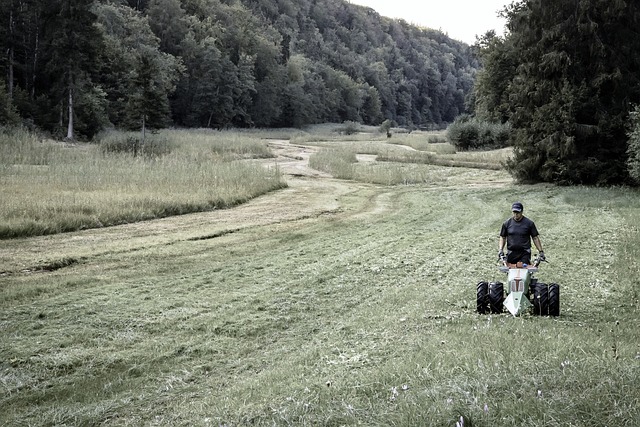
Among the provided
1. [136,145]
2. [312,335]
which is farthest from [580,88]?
[136,145]

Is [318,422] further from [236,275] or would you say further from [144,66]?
[144,66]

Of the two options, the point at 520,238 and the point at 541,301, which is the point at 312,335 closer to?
the point at 541,301

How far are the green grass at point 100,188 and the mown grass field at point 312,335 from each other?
1.62m

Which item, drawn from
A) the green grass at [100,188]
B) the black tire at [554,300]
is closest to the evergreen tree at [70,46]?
the green grass at [100,188]

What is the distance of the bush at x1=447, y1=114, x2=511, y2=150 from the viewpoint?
159 feet

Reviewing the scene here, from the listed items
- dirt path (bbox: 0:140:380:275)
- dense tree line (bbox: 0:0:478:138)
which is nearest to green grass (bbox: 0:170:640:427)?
dirt path (bbox: 0:140:380:275)

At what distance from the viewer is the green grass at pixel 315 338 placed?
428 centimetres

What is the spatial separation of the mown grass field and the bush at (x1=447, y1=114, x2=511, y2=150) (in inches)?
1385

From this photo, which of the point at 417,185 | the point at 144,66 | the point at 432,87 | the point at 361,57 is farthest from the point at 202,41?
the point at 432,87

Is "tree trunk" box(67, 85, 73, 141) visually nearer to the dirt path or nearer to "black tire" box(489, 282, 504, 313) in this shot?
the dirt path

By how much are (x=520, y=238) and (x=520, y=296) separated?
41.8 inches

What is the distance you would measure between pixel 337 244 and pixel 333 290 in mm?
4263

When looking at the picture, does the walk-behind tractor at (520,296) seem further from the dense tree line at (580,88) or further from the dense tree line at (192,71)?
the dense tree line at (192,71)

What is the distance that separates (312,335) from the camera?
752 cm
